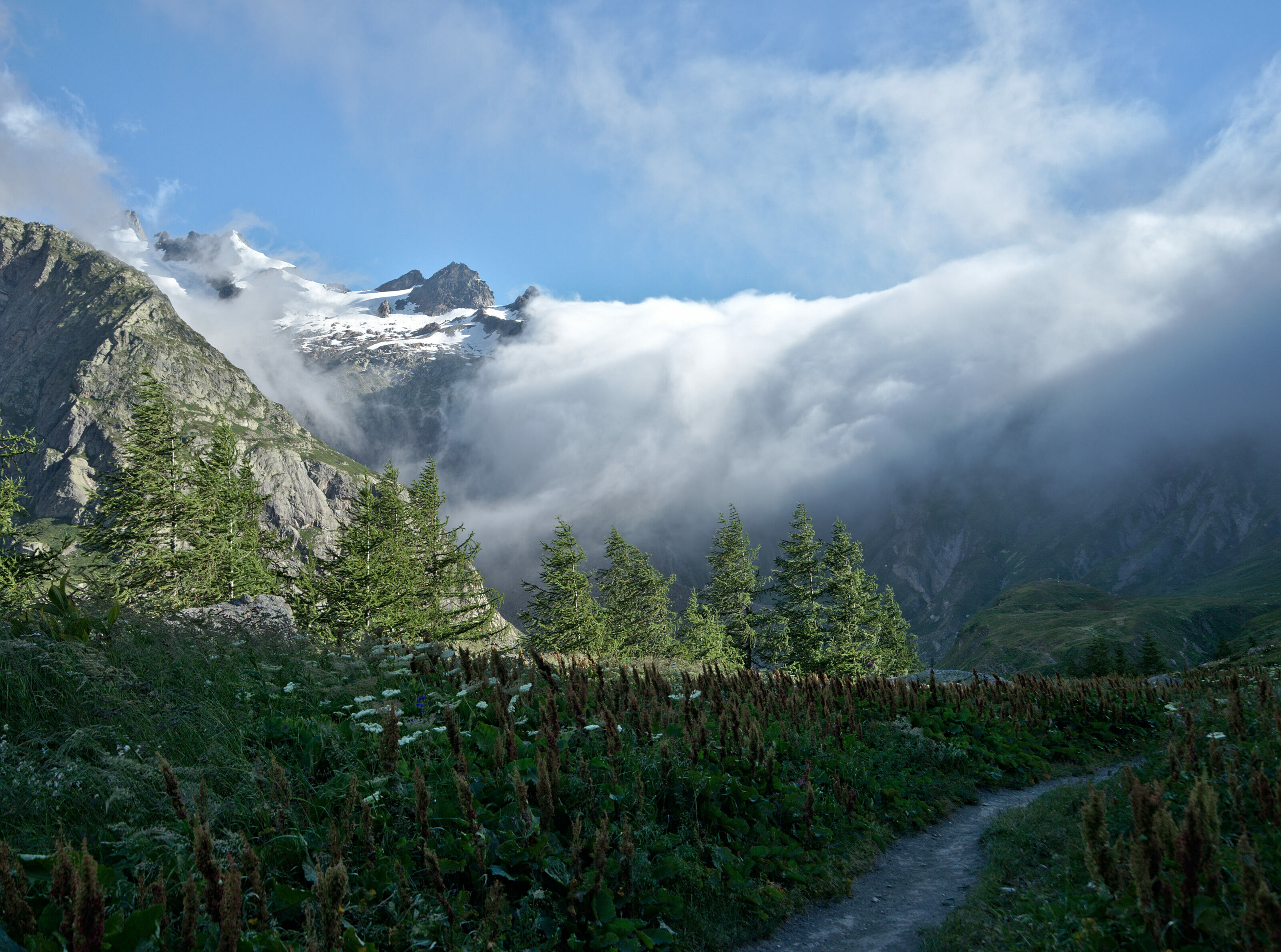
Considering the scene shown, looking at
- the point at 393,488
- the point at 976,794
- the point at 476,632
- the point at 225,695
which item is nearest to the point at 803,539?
the point at 476,632

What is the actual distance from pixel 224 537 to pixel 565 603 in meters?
20.3

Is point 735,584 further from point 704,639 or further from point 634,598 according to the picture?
point 634,598

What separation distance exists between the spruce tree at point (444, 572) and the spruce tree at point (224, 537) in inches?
303

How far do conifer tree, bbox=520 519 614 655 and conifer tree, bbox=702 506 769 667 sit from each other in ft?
33.8

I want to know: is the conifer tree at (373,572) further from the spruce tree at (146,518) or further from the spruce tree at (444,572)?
the spruce tree at (146,518)

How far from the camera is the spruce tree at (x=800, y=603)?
40.9 meters

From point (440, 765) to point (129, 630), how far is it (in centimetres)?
595

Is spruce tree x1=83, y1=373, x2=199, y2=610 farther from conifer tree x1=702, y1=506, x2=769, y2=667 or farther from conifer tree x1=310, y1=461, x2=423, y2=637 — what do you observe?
conifer tree x1=702, y1=506, x2=769, y2=667

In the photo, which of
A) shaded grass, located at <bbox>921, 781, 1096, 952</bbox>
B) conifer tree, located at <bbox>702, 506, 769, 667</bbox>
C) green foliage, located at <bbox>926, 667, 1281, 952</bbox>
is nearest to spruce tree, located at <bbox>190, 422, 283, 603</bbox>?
conifer tree, located at <bbox>702, 506, 769, 667</bbox>

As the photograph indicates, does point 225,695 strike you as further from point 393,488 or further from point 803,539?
point 803,539


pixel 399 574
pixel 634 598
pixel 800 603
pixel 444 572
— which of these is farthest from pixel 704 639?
pixel 399 574

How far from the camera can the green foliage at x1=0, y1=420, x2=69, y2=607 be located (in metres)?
18.6

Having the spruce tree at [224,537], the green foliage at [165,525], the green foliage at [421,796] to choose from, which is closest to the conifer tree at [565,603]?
the spruce tree at [224,537]

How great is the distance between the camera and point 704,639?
156 ft
